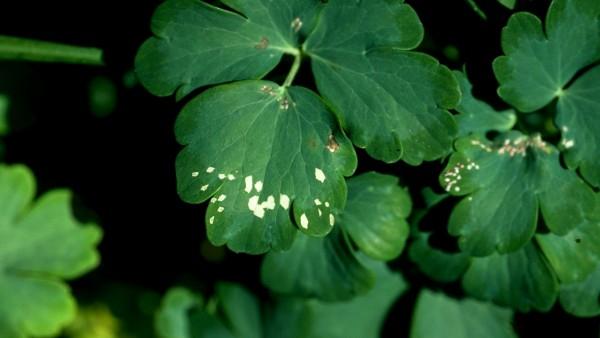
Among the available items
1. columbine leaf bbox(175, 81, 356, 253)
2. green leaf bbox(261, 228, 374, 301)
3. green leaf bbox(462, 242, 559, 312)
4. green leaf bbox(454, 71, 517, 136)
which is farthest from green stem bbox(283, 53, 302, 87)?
green leaf bbox(462, 242, 559, 312)

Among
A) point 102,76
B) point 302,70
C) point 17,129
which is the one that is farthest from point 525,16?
point 17,129

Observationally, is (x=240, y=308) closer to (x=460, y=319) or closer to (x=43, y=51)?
(x=460, y=319)

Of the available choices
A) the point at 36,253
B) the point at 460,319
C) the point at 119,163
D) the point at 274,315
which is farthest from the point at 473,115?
the point at 36,253

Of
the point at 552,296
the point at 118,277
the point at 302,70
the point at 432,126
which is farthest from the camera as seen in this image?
the point at 118,277

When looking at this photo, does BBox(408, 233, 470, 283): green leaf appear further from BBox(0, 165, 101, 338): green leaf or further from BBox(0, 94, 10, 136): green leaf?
BBox(0, 94, 10, 136): green leaf

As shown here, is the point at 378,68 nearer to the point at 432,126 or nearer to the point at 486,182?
the point at 432,126

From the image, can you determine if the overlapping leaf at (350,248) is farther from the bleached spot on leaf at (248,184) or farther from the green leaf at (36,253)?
the green leaf at (36,253)
